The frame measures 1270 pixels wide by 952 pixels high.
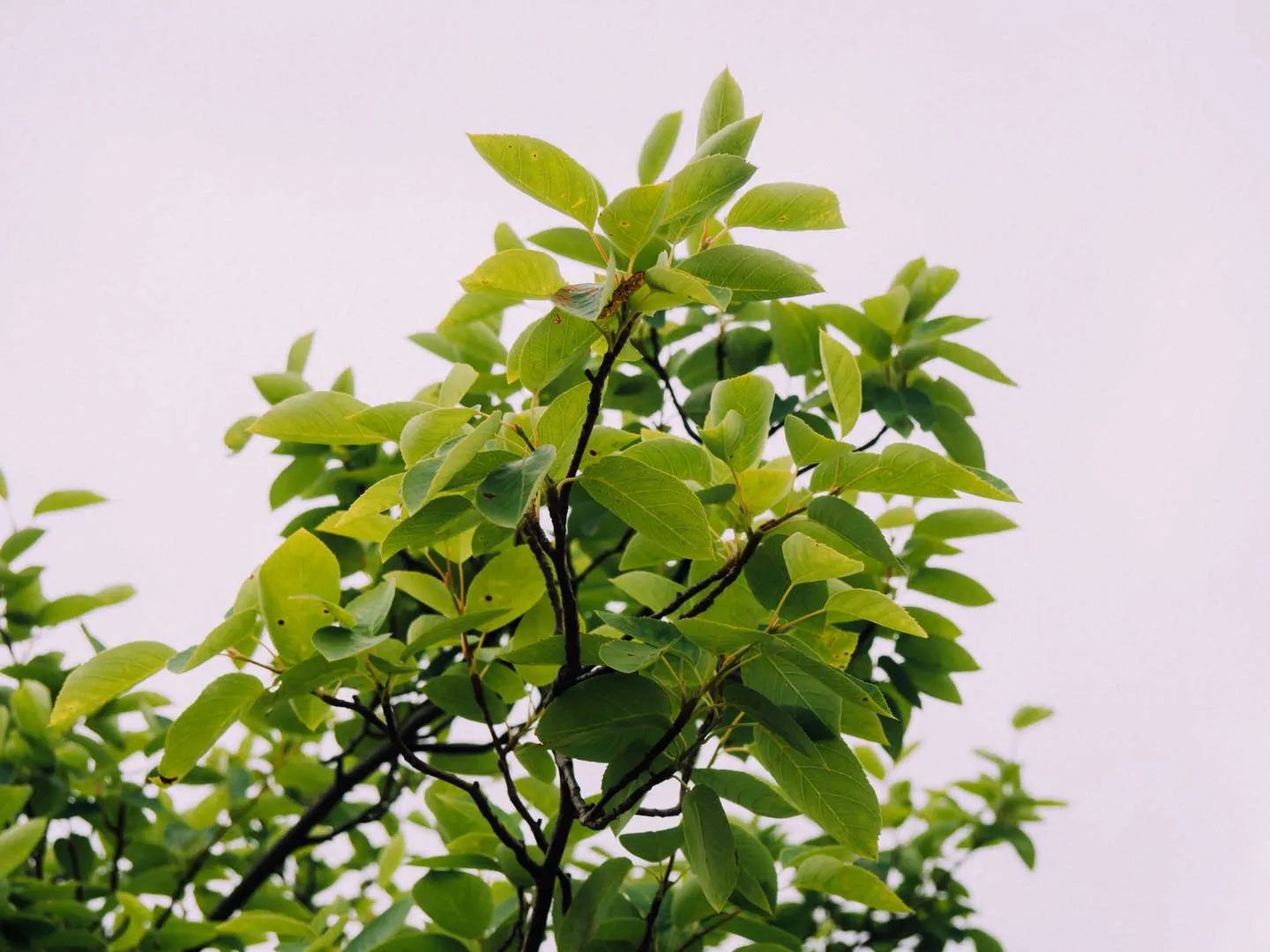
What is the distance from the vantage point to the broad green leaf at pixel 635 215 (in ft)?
3.25

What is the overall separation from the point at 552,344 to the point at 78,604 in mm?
2104

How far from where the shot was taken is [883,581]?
6.44ft

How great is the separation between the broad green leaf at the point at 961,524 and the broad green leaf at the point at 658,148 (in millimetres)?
862

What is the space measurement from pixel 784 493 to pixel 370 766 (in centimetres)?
135

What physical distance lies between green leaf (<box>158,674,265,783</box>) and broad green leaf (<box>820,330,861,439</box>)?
2.51 feet

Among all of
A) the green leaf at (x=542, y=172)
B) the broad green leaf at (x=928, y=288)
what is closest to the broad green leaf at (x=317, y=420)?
the green leaf at (x=542, y=172)

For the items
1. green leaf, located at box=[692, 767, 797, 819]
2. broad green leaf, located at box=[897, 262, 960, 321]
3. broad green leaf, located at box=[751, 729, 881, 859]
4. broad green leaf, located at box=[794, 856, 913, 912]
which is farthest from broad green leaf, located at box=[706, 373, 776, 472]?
broad green leaf, located at box=[897, 262, 960, 321]

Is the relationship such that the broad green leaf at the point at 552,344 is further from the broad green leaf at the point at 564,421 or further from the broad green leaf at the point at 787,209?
the broad green leaf at the point at 787,209

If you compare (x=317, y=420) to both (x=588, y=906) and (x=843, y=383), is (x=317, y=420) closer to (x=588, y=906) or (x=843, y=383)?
(x=843, y=383)

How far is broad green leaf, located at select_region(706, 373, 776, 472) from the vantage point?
49.8 inches

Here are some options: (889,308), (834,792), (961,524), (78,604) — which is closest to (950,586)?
(961,524)

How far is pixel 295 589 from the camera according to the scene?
4.07 ft

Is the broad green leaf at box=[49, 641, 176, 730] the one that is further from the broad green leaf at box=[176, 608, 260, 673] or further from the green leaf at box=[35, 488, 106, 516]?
the green leaf at box=[35, 488, 106, 516]

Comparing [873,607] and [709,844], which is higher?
[873,607]
